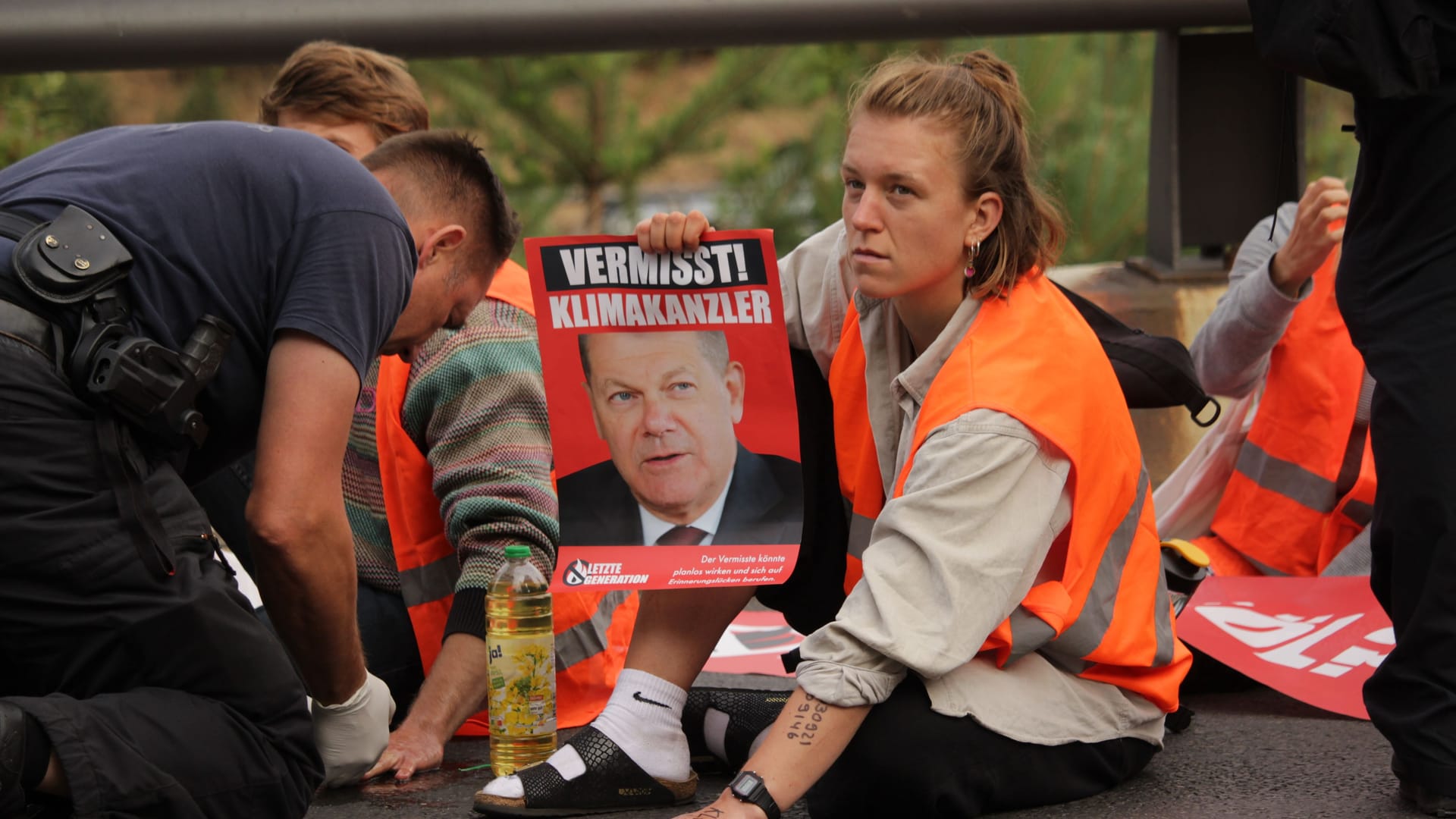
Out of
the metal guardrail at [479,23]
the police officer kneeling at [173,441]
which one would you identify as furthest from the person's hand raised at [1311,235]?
the police officer kneeling at [173,441]

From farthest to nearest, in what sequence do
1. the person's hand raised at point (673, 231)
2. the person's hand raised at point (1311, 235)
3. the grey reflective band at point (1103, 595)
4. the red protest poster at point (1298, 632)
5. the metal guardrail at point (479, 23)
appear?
the metal guardrail at point (479, 23)
the person's hand raised at point (1311, 235)
the red protest poster at point (1298, 632)
the person's hand raised at point (673, 231)
the grey reflective band at point (1103, 595)

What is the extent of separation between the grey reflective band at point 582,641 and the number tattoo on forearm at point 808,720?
102 centimetres

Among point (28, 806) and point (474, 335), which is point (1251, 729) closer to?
point (474, 335)

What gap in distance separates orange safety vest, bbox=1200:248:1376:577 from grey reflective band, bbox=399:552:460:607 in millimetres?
1867

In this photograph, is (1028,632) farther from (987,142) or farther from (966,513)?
(987,142)

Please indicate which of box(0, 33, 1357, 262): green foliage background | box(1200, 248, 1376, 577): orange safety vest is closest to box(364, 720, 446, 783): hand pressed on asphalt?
box(1200, 248, 1376, 577): orange safety vest

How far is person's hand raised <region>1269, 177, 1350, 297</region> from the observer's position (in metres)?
3.59

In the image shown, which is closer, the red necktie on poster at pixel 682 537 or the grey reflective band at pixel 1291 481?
the red necktie on poster at pixel 682 537

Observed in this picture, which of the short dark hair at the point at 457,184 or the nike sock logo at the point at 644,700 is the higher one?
the short dark hair at the point at 457,184

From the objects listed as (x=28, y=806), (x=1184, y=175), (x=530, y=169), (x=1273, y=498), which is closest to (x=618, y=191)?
(x=530, y=169)

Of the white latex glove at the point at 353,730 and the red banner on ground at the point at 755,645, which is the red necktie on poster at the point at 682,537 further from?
the red banner on ground at the point at 755,645

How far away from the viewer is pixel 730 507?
2.98 metres

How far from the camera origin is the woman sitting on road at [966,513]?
8.16 ft

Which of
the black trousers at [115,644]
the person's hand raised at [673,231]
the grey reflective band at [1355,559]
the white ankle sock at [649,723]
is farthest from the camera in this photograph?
the grey reflective band at [1355,559]
